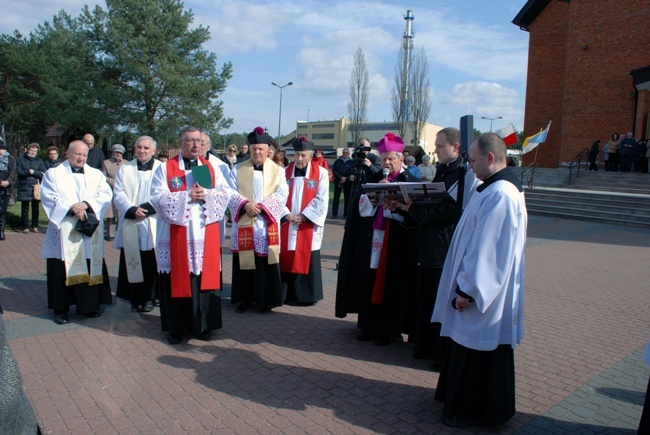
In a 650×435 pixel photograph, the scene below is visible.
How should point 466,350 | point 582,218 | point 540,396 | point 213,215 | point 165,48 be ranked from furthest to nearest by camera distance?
point 165,48, point 582,218, point 213,215, point 540,396, point 466,350

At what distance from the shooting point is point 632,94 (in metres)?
25.8

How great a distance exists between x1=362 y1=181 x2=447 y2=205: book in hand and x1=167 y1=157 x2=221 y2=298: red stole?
1.79 meters

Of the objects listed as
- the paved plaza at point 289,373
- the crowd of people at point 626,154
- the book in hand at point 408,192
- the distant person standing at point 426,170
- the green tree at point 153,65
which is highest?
the green tree at point 153,65

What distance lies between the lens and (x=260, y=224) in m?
6.07

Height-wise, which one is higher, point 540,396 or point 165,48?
point 165,48

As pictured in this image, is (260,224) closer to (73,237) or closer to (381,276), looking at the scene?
(381,276)

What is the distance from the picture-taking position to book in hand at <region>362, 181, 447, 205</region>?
4.13 meters

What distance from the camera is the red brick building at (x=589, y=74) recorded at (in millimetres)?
25453

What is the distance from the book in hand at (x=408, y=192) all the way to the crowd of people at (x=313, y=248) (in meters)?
0.05

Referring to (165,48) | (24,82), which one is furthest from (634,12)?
(24,82)

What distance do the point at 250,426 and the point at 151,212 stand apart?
128 inches

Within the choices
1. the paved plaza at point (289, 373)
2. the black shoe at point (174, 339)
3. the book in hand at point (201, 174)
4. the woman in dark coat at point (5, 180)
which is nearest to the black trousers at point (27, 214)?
the woman in dark coat at point (5, 180)

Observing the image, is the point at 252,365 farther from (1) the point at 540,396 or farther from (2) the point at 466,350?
(1) the point at 540,396

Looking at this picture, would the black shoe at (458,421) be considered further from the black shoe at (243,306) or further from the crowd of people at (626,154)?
the crowd of people at (626,154)
